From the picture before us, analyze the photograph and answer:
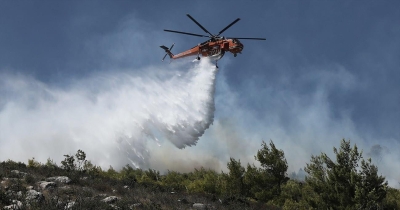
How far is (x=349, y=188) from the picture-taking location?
2414 cm

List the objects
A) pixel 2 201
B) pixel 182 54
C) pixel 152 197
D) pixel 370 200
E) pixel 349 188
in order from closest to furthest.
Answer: pixel 2 201 < pixel 152 197 < pixel 370 200 < pixel 349 188 < pixel 182 54

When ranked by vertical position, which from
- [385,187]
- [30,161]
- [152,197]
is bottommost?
[152,197]

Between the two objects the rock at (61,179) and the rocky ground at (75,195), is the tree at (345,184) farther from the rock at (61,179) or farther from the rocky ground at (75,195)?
the rock at (61,179)

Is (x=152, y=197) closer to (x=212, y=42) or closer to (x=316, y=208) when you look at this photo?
(x=316, y=208)

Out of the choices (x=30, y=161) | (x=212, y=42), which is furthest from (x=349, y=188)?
(x=30, y=161)

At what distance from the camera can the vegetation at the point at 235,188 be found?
51.6 feet

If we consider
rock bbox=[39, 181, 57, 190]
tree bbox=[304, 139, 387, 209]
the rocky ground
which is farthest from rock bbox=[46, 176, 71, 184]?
tree bbox=[304, 139, 387, 209]

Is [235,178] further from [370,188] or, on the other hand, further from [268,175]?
[370,188]

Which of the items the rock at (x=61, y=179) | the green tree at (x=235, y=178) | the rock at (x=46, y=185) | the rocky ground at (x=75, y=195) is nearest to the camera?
the rocky ground at (x=75, y=195)

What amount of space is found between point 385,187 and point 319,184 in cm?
476

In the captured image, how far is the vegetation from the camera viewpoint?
15719 millimetres

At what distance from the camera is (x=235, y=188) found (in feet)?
125

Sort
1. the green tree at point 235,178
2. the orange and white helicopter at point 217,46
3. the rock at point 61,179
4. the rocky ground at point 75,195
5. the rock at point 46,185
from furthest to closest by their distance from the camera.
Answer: the green tree at point 235,178 < the orange and white helicopter at point 217,46 < the rock at point 61,179 < the rock at point 46,185 < the rocky ground at point 75,195

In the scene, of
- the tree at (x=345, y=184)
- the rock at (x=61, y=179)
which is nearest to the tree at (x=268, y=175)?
the tree at (x=345, y=184)
